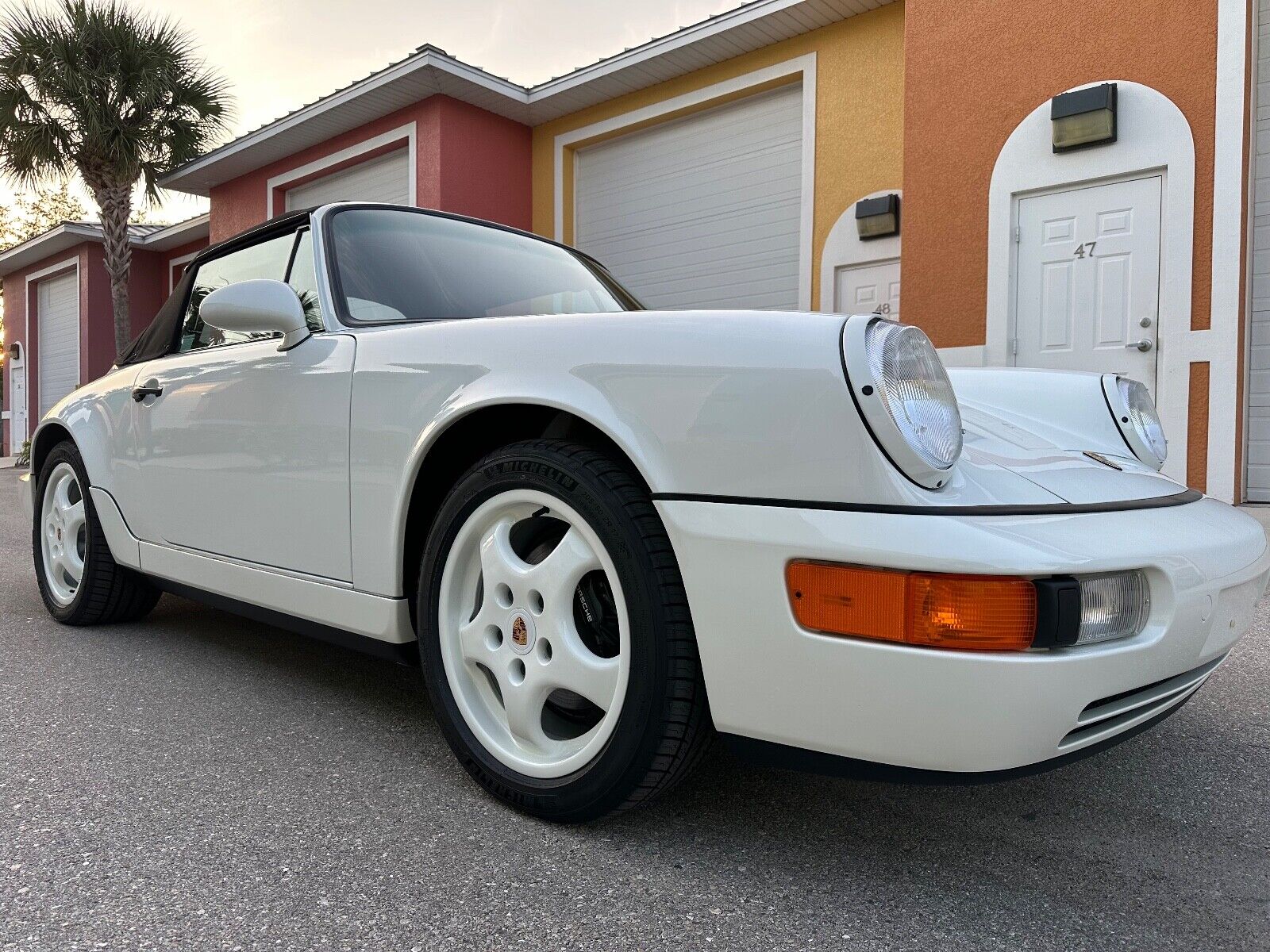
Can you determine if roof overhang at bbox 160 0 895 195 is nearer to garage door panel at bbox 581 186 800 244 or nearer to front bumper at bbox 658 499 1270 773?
garage door panel at bbox 581 186 800 244

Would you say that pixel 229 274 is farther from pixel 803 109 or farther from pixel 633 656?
pixel 803 109

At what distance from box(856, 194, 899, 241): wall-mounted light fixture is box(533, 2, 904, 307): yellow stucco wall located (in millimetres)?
180

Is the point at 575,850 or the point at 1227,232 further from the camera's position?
the point at 1227,232

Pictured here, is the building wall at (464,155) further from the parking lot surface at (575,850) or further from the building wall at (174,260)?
the parking lot surface at (575,850)

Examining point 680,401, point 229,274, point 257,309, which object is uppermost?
point 229,274

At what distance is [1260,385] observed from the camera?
6.09m

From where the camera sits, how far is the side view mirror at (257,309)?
2068mm

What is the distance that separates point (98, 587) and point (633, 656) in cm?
242

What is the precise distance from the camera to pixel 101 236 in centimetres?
1686

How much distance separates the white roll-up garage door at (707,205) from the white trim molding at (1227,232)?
142 inches

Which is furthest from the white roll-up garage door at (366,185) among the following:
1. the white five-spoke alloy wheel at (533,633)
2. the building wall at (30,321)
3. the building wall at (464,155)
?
the white five-spoke alloy wheel at (533,633)

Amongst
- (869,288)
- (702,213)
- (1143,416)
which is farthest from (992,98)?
(1143,416)

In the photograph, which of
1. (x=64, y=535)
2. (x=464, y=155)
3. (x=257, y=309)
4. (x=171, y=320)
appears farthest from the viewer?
(x=464, y=155)

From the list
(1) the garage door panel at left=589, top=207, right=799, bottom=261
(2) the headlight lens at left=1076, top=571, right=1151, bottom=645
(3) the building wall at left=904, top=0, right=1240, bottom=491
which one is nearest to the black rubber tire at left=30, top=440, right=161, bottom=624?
(2) the headlight lens at left=1076, top=571, right=1151, bottom=645
